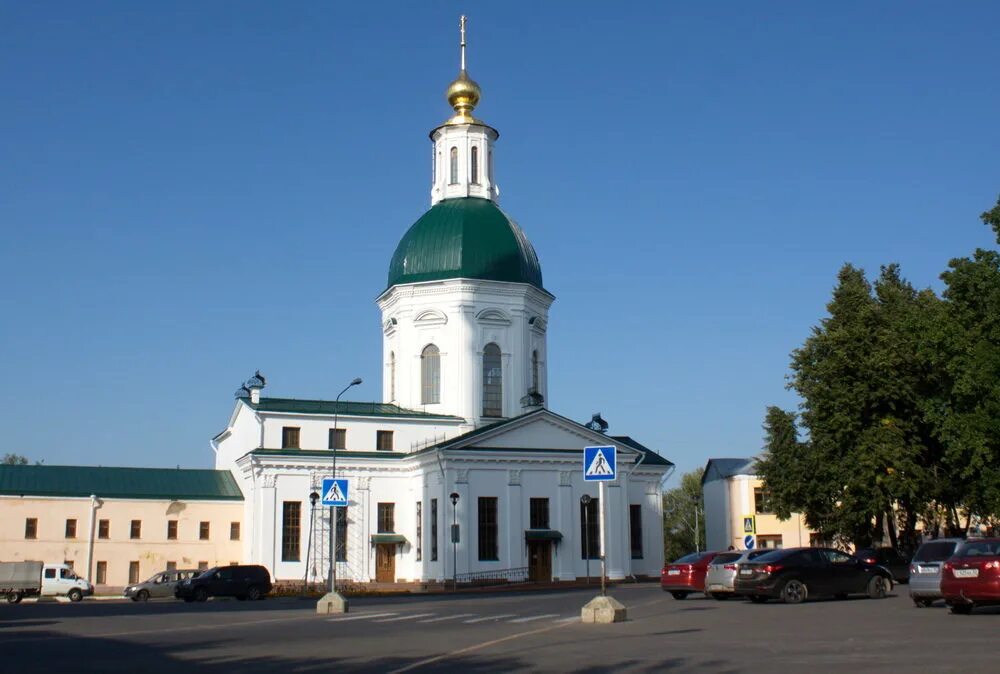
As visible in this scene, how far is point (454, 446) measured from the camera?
4519 cm

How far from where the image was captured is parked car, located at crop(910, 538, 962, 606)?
21.3m

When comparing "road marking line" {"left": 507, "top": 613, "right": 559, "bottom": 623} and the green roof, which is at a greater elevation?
the green roof

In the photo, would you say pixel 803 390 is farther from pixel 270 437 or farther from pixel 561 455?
pixel 270 437

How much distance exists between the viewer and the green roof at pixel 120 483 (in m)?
47.5

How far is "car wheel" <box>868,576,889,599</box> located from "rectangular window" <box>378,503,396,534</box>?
86.2 ft

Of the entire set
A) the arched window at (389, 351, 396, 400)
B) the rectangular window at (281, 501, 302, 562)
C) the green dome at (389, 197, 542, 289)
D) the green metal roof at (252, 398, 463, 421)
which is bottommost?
the rectangular window at (281, 501, 302, 562)

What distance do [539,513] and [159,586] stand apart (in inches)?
615

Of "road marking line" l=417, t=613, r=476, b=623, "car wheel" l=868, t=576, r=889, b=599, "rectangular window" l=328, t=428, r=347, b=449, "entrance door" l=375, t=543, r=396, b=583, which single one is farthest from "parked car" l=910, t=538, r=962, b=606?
"rectangular window" l=328, t=428, r=347, b=449

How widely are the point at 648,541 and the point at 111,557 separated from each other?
24.0m

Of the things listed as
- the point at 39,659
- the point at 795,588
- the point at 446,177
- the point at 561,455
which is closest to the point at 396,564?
the point at 561,455

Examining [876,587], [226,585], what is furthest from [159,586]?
[876,587]

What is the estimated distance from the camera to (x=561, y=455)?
4709 cm

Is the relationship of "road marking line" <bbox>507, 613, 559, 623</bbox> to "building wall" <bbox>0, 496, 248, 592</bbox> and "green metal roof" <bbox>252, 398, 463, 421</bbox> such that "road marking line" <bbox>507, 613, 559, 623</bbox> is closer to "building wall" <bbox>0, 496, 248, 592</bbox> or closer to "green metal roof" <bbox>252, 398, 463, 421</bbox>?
"green metal roof" <bbox>252, 398, 463, 421</bbox>

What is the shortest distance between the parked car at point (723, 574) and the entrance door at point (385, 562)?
22.0 metres
